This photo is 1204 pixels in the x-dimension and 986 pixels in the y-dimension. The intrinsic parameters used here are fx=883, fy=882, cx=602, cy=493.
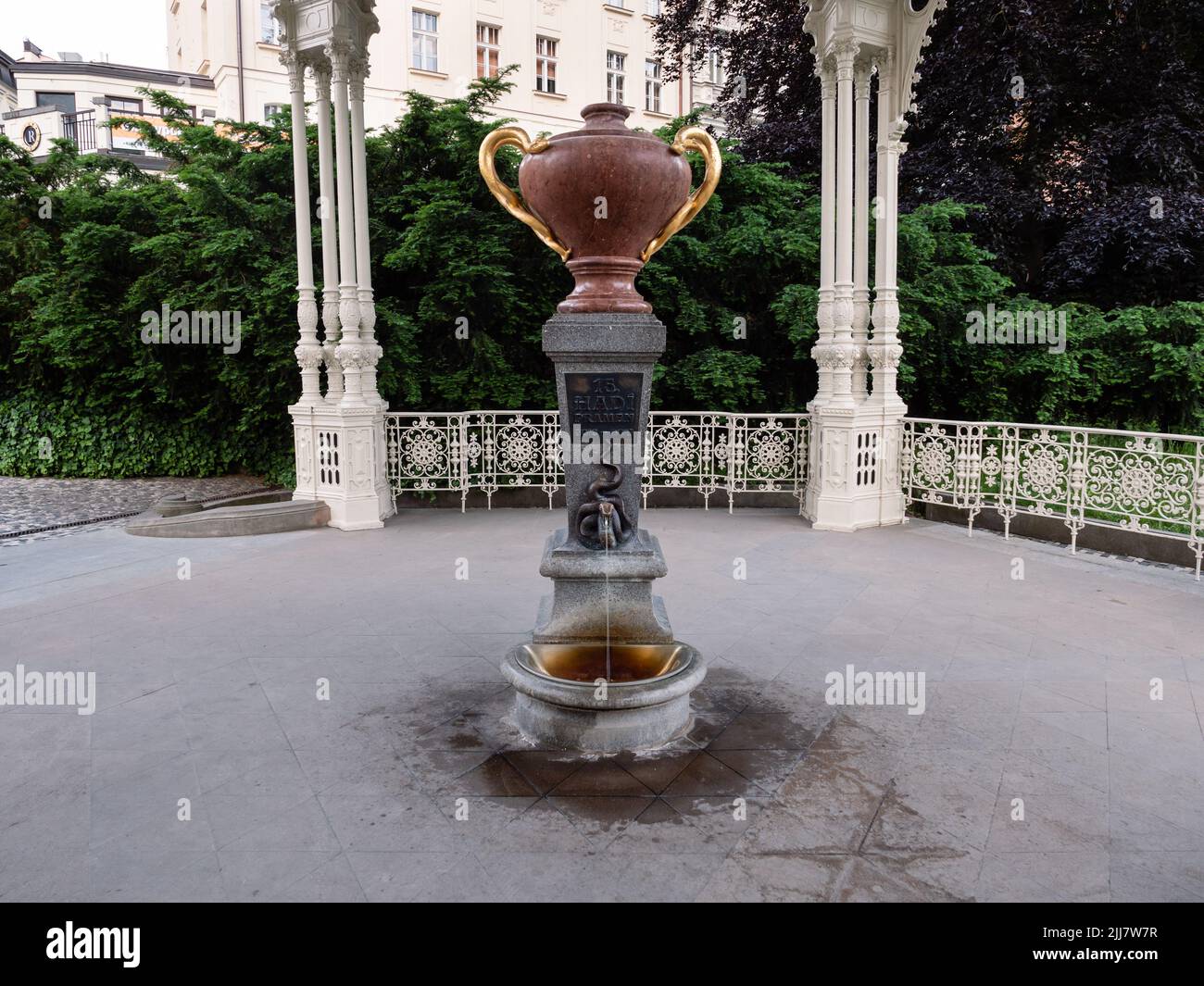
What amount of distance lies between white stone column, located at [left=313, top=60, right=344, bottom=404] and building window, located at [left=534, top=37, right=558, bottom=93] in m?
19.8

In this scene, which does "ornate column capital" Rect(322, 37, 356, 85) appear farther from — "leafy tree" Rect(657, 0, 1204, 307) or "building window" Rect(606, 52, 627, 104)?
"building window" Rect(606, 52, 627, 104)

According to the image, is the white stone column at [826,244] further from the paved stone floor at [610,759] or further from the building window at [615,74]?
the building window at [615,74]

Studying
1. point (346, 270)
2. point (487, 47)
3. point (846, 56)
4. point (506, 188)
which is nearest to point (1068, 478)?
point (846, 56)

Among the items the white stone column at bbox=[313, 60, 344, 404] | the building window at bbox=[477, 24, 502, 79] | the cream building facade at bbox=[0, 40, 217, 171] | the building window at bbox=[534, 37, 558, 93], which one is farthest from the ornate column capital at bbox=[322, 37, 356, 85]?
the cream building facade at bbox=[0, 40, 217, 171]

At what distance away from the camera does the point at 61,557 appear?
7.84m

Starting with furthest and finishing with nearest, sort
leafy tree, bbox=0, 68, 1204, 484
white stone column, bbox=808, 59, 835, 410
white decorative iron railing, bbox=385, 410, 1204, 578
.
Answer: leafy tree, bbox=0, 68, 1204, 484, white stone column, bbox=808, 59, 835, 410, white decorative iron railing, bbox=385, 410, 1204, 578

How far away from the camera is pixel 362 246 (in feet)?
31.4

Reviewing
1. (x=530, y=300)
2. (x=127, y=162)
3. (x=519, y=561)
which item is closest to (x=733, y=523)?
(x=519, y=561)

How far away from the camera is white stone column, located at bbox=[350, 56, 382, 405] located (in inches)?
369

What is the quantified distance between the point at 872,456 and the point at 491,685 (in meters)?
5.72

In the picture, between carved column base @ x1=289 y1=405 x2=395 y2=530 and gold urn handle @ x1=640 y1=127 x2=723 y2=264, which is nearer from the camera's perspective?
gold urn handle @ x1=640 y1=127 x2=723 y2=264

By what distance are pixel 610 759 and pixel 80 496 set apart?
35.2ft

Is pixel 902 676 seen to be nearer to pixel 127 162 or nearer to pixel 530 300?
pixel 530 300

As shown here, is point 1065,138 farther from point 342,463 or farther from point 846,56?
point 342,463
